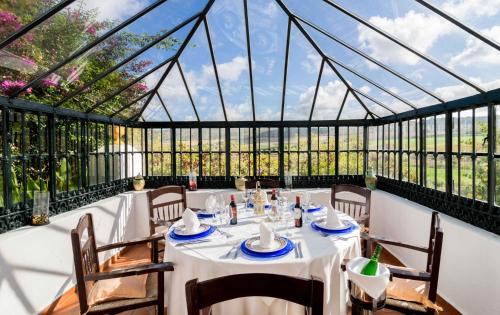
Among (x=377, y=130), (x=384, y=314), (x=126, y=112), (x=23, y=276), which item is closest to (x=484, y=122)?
(x=384, y=314)

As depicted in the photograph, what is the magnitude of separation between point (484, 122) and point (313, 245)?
192 centimetres

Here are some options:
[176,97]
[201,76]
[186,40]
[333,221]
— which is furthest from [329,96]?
[333,221]

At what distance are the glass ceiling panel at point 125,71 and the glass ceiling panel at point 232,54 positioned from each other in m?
0.33

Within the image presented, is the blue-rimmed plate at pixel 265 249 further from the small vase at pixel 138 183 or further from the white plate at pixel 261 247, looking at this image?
the small vase at pixel 138 183

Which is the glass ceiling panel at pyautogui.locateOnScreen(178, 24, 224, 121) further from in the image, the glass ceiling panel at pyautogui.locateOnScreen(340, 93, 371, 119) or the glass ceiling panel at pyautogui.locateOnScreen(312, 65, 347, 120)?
the glass ceiling panel at pyautogui.locateOnScreen(340, 93, 371, 119)

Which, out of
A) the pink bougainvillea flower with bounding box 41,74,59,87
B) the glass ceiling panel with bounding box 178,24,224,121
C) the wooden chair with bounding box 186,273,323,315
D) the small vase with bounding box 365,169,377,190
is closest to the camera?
the wooden chair with bounding box 186,273,323,315

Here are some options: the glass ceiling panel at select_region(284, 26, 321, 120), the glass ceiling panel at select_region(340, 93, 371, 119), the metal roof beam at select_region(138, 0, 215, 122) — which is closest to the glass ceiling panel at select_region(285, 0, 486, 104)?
the glass ceiling panel at select_region(284, 26, 321, 120)

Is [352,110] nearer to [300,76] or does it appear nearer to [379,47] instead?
[300,76]

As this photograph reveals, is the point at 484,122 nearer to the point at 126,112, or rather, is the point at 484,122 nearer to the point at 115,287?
the point at 115,287

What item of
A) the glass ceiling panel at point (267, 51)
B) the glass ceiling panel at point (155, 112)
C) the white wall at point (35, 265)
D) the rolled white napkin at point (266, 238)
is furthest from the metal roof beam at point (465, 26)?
the glass ceiling panel at point (155, 112)

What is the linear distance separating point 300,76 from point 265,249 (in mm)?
2794

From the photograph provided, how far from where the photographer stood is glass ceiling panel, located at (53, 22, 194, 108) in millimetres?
3004

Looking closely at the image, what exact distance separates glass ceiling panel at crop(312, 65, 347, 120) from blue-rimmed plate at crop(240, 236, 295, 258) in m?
2.77

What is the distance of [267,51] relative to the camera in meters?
3.53
